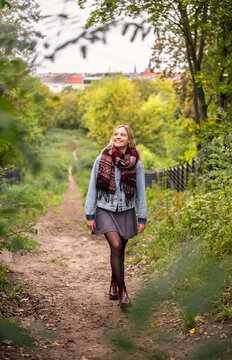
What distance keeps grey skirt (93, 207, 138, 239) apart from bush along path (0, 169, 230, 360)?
0.63 metres

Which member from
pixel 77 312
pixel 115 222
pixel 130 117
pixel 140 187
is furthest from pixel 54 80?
pixel 130 117

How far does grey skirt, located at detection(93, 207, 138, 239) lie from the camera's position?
4383 millimetres

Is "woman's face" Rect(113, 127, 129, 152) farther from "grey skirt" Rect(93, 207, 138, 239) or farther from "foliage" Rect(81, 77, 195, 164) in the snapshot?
"foliage" Rect(81, 77, 195, 164)

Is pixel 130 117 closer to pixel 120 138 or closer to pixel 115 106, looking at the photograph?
pixel 115 106

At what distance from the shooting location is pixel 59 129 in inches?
86.2

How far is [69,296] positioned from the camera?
500 cm

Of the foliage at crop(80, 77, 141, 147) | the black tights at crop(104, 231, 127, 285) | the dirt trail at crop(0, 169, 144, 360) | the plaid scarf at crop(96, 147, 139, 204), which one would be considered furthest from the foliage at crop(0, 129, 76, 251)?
the foliage at crop(80, 77, 141, 147)

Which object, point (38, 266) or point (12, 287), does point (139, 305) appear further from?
point (38, 266)

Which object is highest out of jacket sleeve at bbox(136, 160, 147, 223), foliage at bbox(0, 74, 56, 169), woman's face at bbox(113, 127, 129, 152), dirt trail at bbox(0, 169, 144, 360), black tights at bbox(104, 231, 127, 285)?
foliage at bbox(0, 74, 56, 169)

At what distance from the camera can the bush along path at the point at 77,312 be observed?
146 centimetres

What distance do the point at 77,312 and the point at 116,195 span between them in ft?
4.52

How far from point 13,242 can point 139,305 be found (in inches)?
35.5

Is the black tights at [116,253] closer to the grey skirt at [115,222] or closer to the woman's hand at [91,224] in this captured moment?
the grey skirt at [115,222]

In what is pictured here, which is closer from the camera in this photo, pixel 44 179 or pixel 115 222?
pixel 44 179
